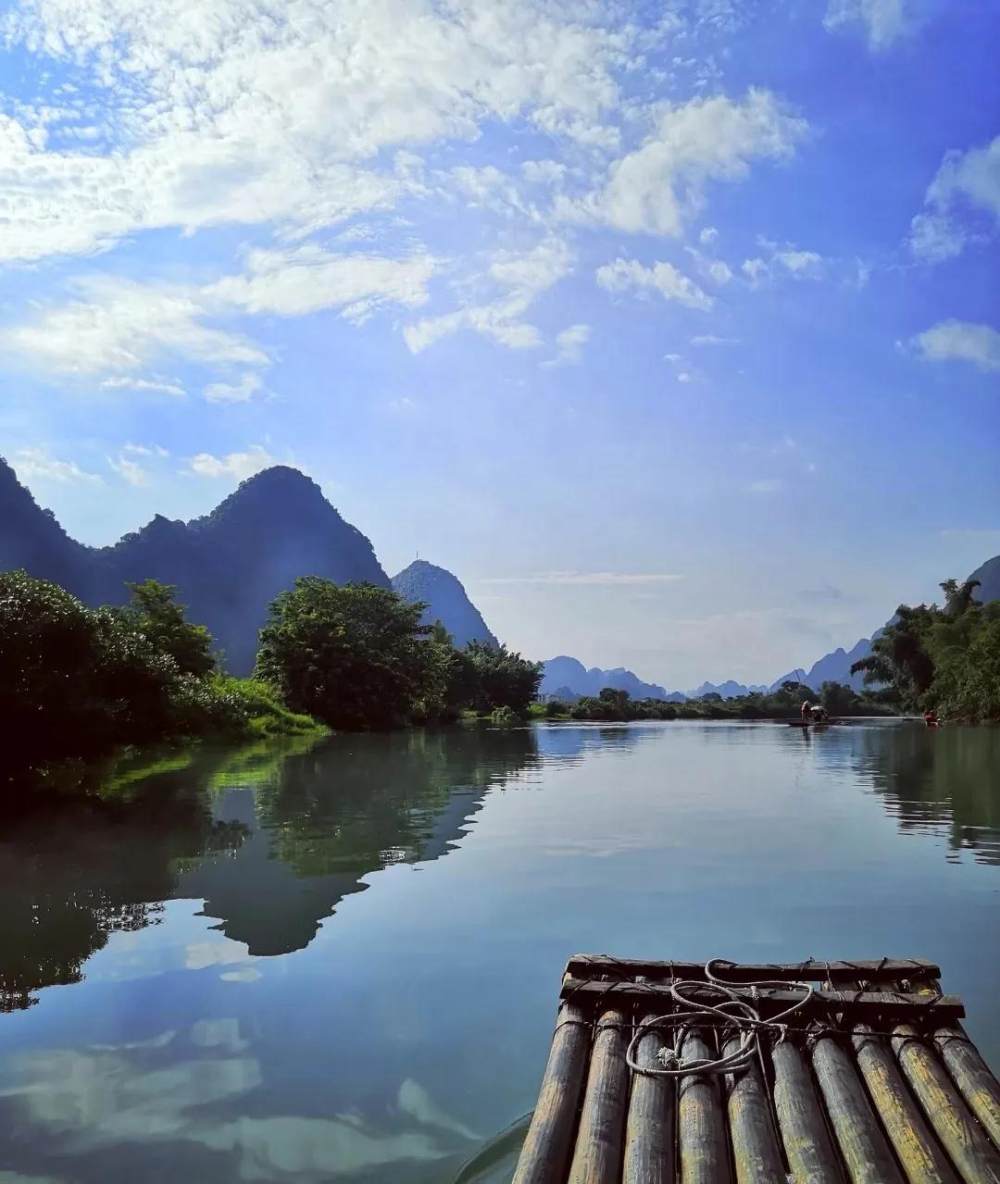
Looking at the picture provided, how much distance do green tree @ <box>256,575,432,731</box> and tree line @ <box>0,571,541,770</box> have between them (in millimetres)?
69

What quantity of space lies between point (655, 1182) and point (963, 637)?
6209cm

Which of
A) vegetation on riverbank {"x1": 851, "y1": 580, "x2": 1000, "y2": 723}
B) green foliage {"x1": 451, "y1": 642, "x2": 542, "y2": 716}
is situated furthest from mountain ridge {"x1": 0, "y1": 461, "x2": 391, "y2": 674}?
vegetation on riverbank {"x1": 851, "y1": 580, "x2": 1000, "y2": 723}

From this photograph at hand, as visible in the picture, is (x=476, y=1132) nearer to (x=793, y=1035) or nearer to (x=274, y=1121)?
(x=274, y=1121)

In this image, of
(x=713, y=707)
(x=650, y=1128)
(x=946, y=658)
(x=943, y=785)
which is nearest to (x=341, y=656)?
(x=943, y=785)

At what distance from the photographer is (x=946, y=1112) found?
3729 mm

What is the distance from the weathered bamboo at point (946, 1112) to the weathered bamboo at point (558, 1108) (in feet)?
4.50

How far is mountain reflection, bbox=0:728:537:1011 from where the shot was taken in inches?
325

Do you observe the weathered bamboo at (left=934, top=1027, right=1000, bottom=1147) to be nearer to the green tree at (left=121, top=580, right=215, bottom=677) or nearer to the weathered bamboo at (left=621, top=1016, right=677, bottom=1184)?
the weathered bamboo at (left=621, top=1016, right=677, bottom=1184)

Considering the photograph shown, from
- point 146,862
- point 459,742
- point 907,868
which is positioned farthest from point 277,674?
point 907,868

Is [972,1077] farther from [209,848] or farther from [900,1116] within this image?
[209,848]

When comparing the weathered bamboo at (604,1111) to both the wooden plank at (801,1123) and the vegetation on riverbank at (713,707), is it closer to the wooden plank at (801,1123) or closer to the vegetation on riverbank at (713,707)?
the wooden plank at (801,1123)

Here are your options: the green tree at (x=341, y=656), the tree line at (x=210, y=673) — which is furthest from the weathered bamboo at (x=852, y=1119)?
the green tree at (x=341, y=656)

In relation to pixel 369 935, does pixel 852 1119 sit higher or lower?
higher

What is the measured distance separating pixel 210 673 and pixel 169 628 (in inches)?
104
